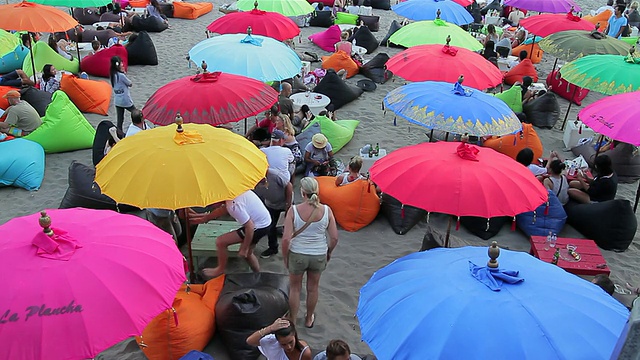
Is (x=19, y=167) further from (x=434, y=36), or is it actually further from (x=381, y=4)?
(x=381, y=4)

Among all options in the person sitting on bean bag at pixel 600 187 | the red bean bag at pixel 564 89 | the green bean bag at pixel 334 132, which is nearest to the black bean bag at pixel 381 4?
the red bean bag at pixel 564 89

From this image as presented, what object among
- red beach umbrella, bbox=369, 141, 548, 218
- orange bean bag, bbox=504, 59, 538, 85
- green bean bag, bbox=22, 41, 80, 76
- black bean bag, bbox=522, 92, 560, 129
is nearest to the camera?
red beach umbrella, bbox=369, 141, 548, 218

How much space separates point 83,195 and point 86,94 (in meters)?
3.70

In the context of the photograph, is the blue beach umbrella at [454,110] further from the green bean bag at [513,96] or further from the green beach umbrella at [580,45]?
the green beach umbrella at [580,45]

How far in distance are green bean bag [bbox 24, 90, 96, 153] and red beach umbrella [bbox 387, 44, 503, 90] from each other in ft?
15.9

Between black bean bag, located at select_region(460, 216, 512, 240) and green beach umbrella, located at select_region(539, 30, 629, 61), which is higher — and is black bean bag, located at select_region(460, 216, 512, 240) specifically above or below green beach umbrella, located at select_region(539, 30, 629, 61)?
below

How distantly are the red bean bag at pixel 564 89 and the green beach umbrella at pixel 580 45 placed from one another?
65.7 inches

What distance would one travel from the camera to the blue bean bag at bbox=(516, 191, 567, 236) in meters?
6.38

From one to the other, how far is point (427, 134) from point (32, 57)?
291 inches

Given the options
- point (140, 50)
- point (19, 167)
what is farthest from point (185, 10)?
point (19, 167)

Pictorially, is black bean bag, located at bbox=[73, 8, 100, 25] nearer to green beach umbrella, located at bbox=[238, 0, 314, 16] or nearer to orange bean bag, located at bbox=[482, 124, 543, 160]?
green beach umbrella, located at bbox=[238, 0, 314, 16]

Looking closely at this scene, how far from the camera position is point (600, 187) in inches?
263

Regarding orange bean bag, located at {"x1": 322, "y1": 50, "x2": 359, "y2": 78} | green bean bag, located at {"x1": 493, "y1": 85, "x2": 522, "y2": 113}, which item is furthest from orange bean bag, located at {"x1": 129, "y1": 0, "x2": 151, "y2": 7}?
green bean bag, located at {"x1": 493, "y1": 85, "x2": 522, "y2": 113}

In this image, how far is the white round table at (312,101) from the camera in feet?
29.9
